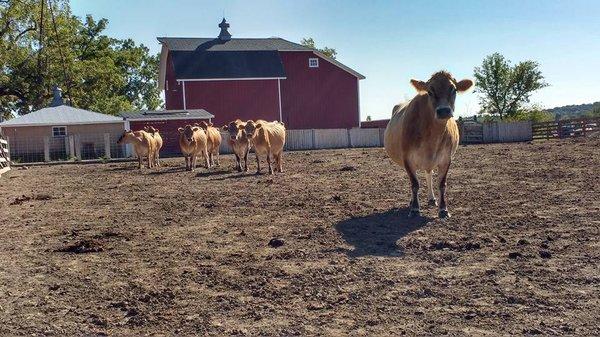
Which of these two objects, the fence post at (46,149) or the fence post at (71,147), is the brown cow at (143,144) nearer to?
the fence post at (46,149)

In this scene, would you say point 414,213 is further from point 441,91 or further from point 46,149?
point 46,149

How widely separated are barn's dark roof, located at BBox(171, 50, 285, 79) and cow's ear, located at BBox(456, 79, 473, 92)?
3491cm

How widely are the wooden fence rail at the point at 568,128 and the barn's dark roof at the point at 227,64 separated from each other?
1842 centimetres

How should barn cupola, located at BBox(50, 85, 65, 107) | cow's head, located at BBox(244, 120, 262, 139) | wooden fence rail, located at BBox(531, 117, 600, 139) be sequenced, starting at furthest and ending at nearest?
barn cupola, located at BBox(50, 85, 65, 107) < wooden fence rail, located at BBox(531, 117, 600, 139) < cow's head, located at BBox(244, 120, 262, 139)

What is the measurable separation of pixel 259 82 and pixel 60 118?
1364cm

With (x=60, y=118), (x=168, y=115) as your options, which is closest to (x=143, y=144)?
(x=168, y=115)

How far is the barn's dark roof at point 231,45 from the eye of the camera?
151 feet

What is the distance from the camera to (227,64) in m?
44.7

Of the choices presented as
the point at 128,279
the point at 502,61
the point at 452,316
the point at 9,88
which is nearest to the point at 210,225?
the point at 128,279

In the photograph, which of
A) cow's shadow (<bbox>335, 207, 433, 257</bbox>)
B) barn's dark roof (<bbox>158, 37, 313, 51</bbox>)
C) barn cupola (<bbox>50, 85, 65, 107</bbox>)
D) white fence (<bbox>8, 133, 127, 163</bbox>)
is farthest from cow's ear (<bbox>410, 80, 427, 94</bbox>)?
barn's dark roof (<bbox>158, 37, 313, 51</bbox>)

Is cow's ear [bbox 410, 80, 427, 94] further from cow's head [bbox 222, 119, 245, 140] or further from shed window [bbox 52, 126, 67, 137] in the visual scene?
shed window [bbox 52, 126, 67, 137]

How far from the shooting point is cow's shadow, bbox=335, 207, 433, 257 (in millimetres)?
6715

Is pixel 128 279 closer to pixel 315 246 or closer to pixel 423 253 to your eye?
pixel 315 246

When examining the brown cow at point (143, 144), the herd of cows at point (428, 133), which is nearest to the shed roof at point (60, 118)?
the brown cow at point (143, 144)
